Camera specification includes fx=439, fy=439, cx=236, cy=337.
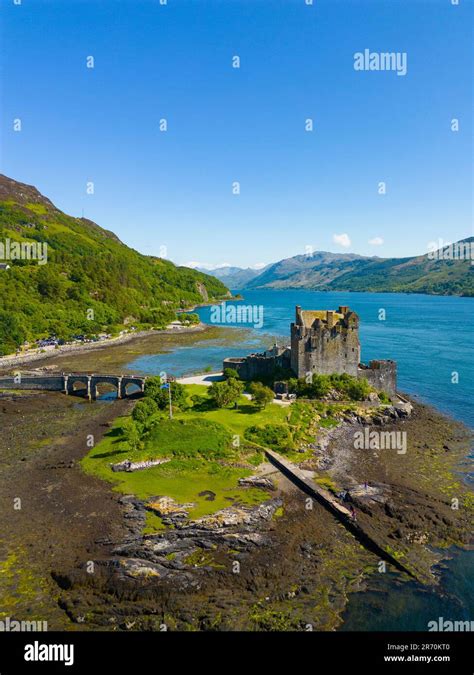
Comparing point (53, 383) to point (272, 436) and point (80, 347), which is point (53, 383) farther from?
point (272, 436)

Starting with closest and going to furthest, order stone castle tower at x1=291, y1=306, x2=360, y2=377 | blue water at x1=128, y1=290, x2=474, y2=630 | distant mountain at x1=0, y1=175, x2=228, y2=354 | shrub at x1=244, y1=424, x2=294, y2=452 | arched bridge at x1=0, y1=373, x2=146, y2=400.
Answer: blue water at x1=128, y1=290, x2=474, y2=630, shrub at x1=244, y1=424, x2=294, y2=452, stone castle tower at x1=291, y1=306, x2=360, y2=377, arched bridge at x1=0, y1=373, x2=146, y2=400, distant mountain at x1=0, y1=175, x2=228, y2=354

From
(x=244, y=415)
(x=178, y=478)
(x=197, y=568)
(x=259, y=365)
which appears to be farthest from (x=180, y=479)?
(x=259, y=365)

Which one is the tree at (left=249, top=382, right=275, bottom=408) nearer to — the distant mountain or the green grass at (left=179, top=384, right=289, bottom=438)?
the green grass at (left=179, top=384, right=289, bottom=438)

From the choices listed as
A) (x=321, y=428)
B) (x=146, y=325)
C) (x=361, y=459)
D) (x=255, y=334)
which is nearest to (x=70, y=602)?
(x=361, y=459)

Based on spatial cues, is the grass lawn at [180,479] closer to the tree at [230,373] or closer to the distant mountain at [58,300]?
the tree at [230,373]

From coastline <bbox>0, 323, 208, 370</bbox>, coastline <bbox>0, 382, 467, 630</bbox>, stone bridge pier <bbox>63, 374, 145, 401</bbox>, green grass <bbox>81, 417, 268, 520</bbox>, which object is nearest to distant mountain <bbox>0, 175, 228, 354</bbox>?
coastline <bbox>0, 323, 208, 370</bbox>

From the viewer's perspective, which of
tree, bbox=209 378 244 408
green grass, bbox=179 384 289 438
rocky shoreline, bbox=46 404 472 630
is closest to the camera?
rocky shoreline, bbox=46 404 472 630
